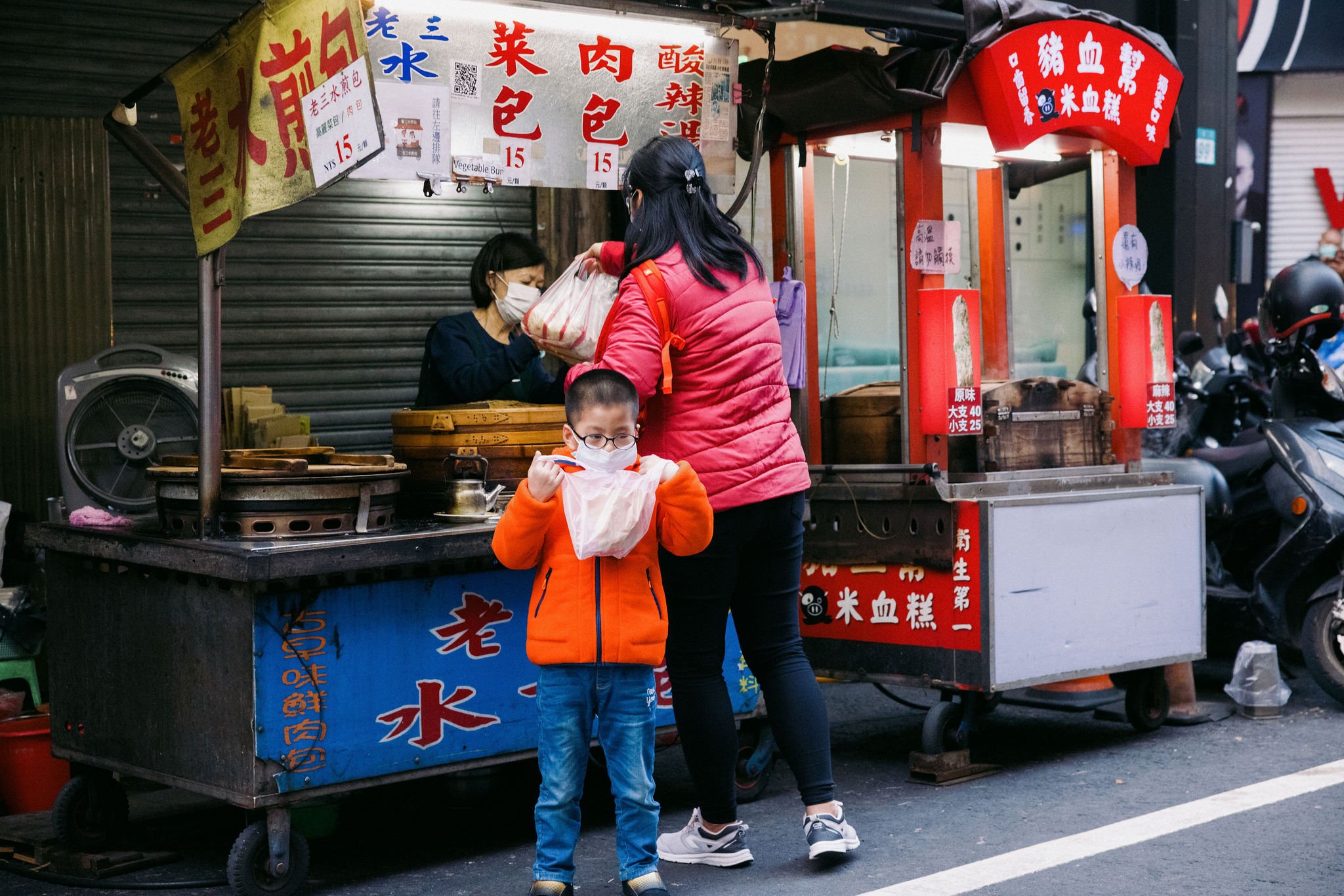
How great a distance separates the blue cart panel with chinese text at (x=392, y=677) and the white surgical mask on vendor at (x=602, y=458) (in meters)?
0.89

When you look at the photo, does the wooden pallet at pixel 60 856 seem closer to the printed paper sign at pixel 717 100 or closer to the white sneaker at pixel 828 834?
the white sneaker at pixel 828 834

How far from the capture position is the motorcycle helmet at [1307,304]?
7.51 m

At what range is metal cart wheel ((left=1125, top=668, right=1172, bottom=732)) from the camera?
6.52 m

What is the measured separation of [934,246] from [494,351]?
1.82 meters

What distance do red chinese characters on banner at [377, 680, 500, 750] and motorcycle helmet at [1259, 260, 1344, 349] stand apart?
496 centimetres

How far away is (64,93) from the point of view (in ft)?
22.1

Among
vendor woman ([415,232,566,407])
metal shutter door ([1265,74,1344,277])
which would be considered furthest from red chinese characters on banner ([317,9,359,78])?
metal shutter door ([1265,74,1344,277])

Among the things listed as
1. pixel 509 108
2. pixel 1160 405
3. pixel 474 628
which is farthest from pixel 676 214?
pixel 1160 405

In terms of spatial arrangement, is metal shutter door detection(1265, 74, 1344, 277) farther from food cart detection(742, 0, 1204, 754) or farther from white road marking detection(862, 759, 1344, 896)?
white road marking detection(862, 759, 1344, 896)

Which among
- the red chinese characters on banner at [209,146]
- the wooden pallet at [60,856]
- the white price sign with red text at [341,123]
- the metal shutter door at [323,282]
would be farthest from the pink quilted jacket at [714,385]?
the metal shutter door at [323,282]

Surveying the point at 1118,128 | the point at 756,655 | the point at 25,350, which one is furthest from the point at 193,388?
the point at 1118,128

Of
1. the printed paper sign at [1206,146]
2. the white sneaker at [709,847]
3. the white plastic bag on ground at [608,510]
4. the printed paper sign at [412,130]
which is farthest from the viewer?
the printed paper sign at [1206,146]

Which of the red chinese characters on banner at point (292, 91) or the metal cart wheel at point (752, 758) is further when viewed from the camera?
the metal cart wheel at point (752, 758)

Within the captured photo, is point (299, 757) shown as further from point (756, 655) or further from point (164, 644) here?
point (756, 655)
